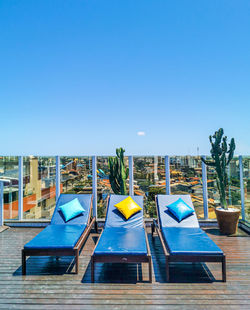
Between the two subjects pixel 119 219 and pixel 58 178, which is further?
pixel 58 178

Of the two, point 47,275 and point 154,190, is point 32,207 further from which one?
point 154,190

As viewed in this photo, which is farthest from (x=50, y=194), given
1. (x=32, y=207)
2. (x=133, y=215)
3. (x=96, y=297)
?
(x=96, y=297)

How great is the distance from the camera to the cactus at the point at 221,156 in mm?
5031

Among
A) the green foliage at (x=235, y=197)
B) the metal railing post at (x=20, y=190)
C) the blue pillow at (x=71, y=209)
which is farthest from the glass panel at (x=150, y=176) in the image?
the metal railing post at (x=20, y=190)

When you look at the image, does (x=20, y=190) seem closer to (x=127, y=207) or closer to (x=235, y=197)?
(x=127, y=207)

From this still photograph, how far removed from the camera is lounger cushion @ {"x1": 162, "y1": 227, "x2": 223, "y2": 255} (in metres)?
2.83

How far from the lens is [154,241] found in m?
4.26

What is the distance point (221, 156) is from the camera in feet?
16.8

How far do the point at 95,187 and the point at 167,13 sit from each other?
23.0 feet

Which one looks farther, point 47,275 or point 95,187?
point 95,187

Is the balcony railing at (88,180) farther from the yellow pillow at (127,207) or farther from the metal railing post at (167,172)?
the yellow pillow at (127,207)

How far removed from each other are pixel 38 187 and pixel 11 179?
85cm

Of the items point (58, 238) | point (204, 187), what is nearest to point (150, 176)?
A: point (204, 187)

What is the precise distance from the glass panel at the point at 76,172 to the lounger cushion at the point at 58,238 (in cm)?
158
